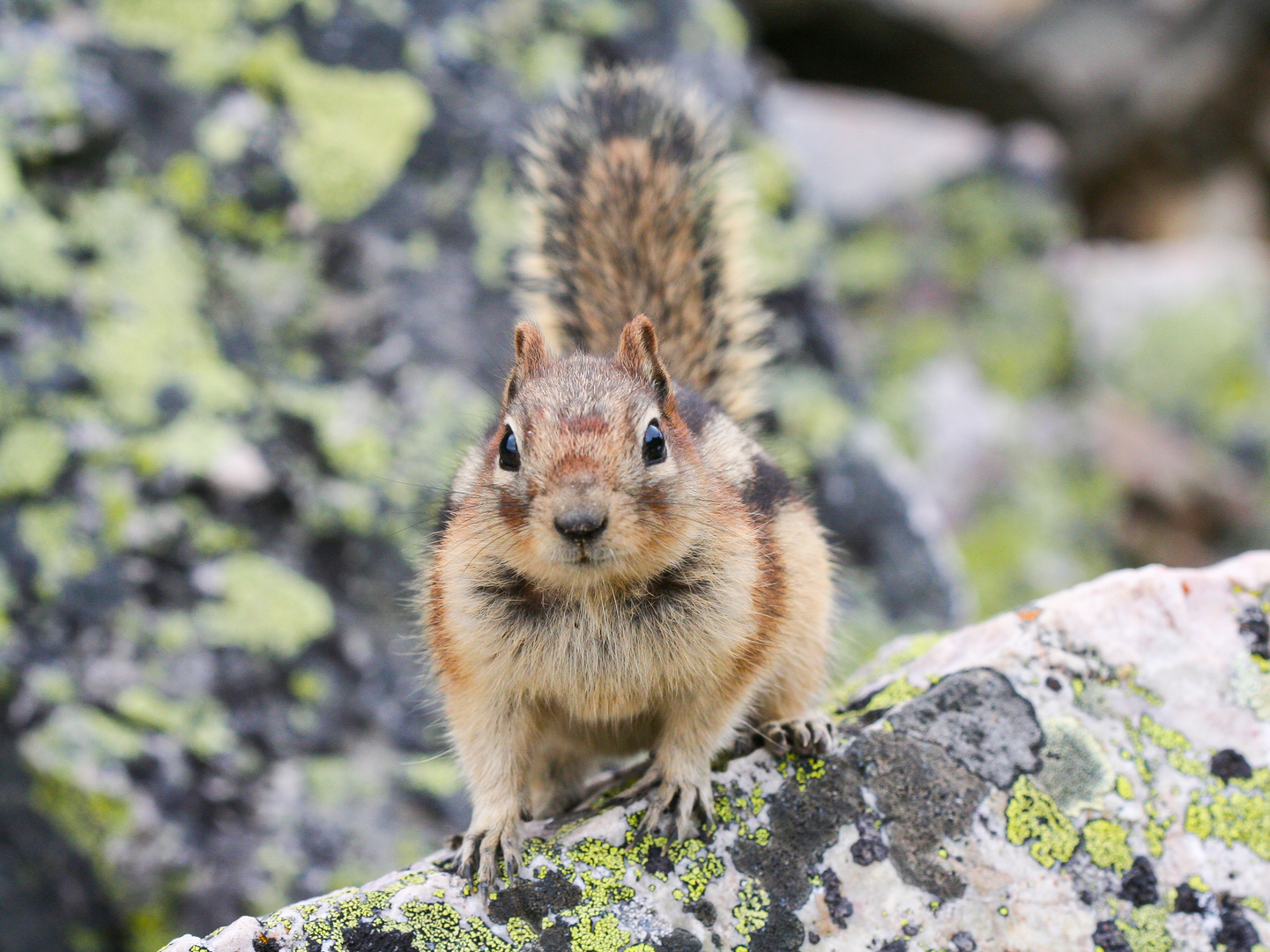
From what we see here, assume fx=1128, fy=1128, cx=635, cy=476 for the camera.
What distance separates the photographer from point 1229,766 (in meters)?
3.17

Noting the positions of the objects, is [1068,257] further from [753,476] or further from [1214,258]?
[753,476]

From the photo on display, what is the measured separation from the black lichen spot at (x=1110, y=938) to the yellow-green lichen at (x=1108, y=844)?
0.15 m

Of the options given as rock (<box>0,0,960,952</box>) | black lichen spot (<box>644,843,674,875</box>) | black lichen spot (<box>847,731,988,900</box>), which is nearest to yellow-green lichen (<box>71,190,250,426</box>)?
rock (<box>0,0,960,952</box>)

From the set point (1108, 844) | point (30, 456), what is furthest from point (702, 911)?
point (30, 456)

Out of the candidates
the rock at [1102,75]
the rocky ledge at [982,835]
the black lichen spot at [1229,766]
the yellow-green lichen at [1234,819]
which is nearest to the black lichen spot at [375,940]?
the rocky ledge at [982,835]

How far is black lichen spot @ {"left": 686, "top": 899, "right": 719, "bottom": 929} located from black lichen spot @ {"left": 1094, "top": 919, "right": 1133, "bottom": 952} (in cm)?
98

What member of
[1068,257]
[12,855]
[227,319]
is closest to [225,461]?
[227,319]

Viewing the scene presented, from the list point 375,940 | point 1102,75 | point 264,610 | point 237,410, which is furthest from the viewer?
point 1102,75

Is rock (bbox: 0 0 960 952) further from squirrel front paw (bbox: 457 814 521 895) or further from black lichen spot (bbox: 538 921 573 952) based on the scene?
black lichen spot (bbox: 538 921 573 952)

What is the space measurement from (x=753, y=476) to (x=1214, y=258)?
26.5 feet

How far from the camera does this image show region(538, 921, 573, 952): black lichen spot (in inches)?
109

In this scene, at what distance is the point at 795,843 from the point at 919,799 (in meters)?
0.36

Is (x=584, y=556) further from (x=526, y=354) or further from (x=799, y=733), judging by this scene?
(x=799, y=733)

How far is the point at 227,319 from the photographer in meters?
A: 5.29
